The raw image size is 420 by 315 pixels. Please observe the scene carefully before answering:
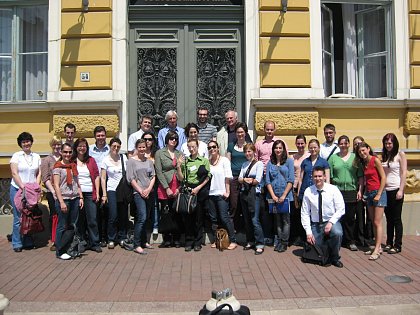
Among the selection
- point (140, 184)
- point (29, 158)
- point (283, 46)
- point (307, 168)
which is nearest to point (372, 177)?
point (307, 168)

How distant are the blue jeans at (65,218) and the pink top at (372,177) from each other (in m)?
4.65

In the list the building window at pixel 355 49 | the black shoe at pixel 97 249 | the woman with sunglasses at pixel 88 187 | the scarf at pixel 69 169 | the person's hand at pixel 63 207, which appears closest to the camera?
the person's hand at pixel 63 207

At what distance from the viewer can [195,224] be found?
7.45 meters

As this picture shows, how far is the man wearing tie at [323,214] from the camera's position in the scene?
6492 millimetres

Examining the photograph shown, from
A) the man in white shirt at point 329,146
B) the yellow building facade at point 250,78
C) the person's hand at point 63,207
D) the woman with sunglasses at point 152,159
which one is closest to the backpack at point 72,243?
the person's hand at point 63,207

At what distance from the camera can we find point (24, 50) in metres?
9.55

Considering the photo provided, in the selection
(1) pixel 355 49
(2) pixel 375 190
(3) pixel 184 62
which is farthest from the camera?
(1) pixel 355 49

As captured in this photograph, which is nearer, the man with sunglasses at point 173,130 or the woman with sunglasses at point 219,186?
the woman with sunglasses at point 219,186

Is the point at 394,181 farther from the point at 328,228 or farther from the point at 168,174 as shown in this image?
the point at 168,174

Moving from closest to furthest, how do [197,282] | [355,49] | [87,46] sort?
[197,282], [87,46], [355,49]

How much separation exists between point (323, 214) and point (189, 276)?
2.21 m

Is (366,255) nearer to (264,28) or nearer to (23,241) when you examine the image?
(264,28)

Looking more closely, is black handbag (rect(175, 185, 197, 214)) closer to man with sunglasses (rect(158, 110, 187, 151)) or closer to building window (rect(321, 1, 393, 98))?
man with sunglasses (rect(158, 110, 187, 151))

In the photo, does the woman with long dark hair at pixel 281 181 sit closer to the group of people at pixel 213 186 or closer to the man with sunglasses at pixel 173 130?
the group of people at pixel 213 186
